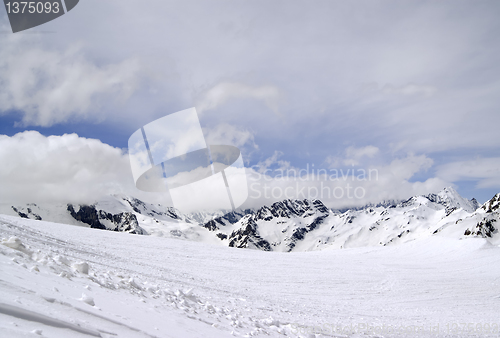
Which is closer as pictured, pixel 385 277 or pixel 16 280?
pixel 16 280

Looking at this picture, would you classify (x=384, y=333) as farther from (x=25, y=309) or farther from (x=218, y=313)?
(x=25, y=309)

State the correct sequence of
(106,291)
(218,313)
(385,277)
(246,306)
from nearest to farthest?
(106,291) < (218,313) < (246,306) < (385,277)

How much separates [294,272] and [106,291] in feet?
54.4

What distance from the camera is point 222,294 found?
1187 cm

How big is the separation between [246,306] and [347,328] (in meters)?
4.16

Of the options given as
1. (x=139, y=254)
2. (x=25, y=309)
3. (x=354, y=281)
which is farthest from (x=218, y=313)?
(x=354, y=281)

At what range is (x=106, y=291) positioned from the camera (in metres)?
6.52

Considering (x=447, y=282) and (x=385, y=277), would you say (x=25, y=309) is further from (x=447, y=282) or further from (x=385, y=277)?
(x=447, y=282)

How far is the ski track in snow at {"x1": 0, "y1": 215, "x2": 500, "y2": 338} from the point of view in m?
4.54

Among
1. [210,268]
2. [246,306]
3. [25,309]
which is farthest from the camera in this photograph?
[210,268]

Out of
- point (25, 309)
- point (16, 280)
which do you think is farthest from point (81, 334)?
point (16, 280)

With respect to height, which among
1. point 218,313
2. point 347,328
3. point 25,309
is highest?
point 25,309

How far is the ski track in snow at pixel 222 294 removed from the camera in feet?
14.9

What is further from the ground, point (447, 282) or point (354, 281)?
point (354, 281)
